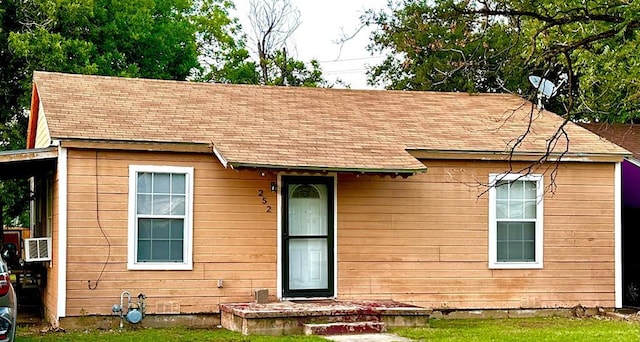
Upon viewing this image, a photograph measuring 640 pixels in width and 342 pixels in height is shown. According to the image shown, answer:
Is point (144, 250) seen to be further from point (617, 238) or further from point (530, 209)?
point (617, 238)

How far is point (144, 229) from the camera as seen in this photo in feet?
46.5

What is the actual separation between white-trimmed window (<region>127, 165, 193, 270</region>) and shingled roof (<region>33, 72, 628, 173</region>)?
560mm

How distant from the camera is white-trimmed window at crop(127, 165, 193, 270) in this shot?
14062 mm

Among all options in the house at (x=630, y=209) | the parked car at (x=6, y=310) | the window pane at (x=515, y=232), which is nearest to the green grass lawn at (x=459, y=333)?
the window pane at (x=515, y=232)

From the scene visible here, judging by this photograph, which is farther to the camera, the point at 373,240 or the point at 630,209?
the point at 630,209

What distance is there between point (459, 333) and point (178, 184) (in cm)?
467

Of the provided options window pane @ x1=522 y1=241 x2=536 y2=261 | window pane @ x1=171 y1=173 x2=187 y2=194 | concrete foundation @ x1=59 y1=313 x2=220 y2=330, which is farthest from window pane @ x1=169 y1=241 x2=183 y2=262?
window pane @ x1=522 y1=241 x2=536 y2=261

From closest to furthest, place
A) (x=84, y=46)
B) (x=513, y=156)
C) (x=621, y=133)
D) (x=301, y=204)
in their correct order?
(x=301, y=204) < (x=513, y=156) < (x=621, y=133) < (x=84, y=46)

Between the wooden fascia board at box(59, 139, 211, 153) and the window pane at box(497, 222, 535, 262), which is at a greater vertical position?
the wooden fascia board at box(59, 139, 211, 153)

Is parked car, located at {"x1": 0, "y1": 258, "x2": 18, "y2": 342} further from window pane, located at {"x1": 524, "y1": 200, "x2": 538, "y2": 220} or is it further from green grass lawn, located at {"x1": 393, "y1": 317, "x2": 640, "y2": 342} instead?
window pane, located at {"x1": 524, "y1": 200, "x2": 538, "y2": 220}

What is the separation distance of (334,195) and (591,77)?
7767 millimetres

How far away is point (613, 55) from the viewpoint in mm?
20078

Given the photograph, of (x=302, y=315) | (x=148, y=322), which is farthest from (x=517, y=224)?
(x=148, y=322)

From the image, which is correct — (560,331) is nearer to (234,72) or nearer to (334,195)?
(334,195)
